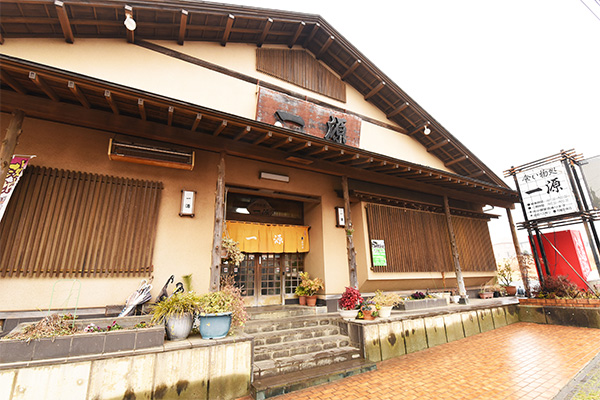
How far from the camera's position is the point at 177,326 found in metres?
3.81

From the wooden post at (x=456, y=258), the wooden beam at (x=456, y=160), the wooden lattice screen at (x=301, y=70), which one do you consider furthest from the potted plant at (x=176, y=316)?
the wooden beam at (x=456, y=160)

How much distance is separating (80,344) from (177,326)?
3.49 feet

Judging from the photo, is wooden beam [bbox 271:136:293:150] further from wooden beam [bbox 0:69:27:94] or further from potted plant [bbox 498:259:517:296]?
potted plant [bbox 498:259:517:296]

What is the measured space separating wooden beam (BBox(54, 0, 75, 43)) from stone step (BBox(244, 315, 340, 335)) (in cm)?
645

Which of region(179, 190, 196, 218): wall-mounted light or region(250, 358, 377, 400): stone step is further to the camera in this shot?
region(179, 190, 196, 218): wall-mounted light

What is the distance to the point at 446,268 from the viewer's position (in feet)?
29.5

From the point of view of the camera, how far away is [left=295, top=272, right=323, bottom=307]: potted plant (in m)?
7.02

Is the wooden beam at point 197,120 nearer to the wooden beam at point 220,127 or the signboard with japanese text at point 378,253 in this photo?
Answer: the wooden beam at point 220,127

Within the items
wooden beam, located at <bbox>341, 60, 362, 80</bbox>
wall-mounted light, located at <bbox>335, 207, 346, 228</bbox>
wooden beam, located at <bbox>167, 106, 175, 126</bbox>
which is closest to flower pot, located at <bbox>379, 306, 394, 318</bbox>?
wall-mounted light, located at <bbox>335, 207, 346, 228</bbox>

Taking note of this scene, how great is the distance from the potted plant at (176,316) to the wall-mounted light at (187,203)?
2120 millimetres

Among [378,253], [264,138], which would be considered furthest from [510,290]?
[264,138]

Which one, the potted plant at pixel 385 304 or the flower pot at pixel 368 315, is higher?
the potted plant at pixel 385 304

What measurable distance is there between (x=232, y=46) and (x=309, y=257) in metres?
6.10

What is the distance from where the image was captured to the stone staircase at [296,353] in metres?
3.96
